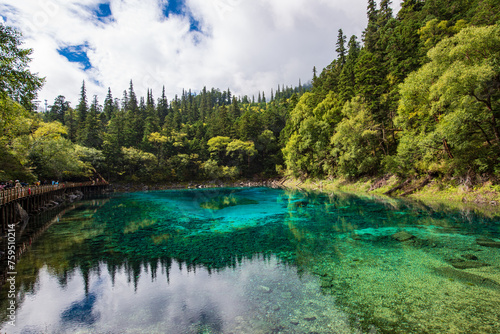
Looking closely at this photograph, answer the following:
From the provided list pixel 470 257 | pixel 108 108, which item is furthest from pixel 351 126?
pixel 108 108

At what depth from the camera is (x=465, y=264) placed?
711cm

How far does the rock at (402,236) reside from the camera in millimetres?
10109

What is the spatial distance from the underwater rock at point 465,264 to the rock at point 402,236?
8.47 ft

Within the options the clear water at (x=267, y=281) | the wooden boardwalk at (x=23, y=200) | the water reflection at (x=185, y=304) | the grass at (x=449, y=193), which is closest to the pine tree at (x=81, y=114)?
the wooden boardwalk at (x=23, y=200)

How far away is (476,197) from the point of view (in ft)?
54.4

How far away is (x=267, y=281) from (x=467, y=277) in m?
5.67

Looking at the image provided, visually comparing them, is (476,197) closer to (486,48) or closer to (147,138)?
(486,48)

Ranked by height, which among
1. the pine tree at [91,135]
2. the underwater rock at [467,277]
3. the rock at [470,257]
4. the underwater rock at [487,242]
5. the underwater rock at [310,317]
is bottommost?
the underwater rock at [487,242]

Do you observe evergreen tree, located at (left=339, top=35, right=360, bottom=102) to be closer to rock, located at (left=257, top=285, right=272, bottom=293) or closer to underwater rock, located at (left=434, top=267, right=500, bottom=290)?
underwater rock, located at (left=434, top=267, right=500, bottom=290)

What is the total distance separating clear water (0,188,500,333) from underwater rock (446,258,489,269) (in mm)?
73

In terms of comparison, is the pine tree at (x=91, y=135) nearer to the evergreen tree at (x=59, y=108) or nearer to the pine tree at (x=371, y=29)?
the evergreen tree at (x=59, y=108)

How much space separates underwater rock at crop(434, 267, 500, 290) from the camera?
5845mm

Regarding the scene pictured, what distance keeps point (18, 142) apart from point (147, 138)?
31478 mm

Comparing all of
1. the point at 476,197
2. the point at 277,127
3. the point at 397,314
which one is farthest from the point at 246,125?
the point at 397,314
